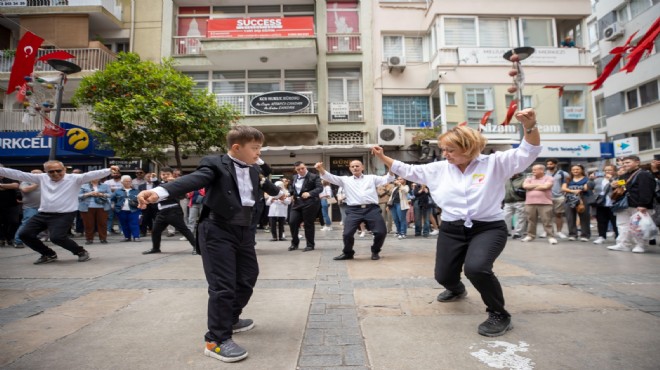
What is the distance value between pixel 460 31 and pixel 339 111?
697cm

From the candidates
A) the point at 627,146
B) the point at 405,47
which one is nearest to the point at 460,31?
the point at 405,47

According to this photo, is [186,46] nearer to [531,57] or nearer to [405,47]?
[405,47]

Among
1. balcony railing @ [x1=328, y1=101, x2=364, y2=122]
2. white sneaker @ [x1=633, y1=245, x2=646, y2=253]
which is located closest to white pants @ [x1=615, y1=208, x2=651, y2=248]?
white sneaker @ [x1=633, y1=245, x2=646, y2=253]

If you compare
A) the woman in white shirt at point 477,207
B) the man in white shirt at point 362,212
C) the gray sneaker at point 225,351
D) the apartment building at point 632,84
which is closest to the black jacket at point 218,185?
Answer: the gray sneaker at point 225,351

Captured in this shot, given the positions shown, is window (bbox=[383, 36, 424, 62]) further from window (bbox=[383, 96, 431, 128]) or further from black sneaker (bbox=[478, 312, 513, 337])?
black sneaker (bbox=[478, 312, 513, 337])

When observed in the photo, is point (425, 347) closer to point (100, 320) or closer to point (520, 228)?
point (100, 320)

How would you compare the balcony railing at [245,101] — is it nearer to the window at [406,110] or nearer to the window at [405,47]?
the window at [406,110]

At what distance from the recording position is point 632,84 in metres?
21.5

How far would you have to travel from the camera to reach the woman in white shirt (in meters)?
2.82

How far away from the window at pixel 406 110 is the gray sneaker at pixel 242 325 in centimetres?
1648

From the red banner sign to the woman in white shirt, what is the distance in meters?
15.7

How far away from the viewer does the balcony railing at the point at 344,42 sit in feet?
61.4

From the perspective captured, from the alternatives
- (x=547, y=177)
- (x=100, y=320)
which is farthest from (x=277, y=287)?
(x=547, y=177)

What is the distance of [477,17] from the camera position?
17.8 m
